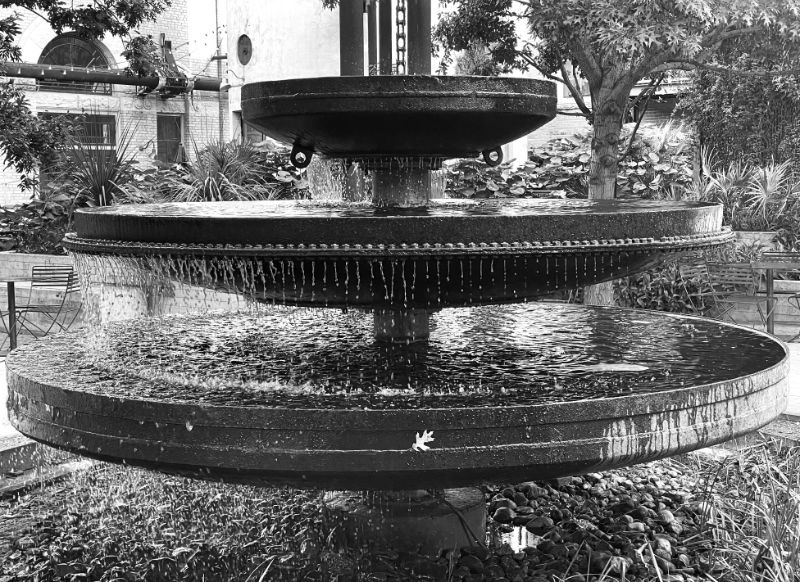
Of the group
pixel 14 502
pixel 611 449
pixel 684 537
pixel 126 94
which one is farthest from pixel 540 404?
pixel 126 94

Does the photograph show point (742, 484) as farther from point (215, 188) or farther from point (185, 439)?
point (215, 188)

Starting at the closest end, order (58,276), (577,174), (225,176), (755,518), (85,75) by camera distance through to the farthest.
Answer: (755,518), (58,276), (225,176), (577,174), (85,75)

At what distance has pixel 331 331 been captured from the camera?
448 centimetres

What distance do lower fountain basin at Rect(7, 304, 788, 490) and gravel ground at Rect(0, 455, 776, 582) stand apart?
0.50m

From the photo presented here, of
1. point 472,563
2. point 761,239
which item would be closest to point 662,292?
point 761,239

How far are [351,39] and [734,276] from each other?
15.3 feet

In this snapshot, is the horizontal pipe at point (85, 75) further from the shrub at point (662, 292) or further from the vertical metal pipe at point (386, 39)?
the vertical metal pipe at point (386, 39)

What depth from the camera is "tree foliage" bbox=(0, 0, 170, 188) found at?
7.56 metres

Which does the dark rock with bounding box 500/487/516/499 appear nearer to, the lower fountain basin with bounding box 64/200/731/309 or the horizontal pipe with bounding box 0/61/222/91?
the lower fountain basin with bounding box 64/200/731/309

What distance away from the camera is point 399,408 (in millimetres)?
2725

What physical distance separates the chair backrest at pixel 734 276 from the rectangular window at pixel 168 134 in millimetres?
17928

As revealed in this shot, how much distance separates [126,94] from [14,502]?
21162 millimetres

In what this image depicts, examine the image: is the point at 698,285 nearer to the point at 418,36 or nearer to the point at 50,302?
the point at 418,36

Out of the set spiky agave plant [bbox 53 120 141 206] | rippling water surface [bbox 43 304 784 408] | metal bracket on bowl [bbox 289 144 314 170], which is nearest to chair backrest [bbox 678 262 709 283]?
rippling water surface [bbox 43 304 784 408]
